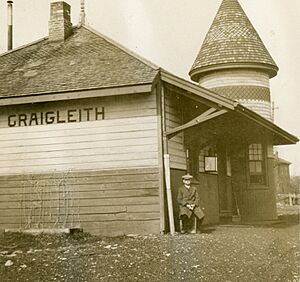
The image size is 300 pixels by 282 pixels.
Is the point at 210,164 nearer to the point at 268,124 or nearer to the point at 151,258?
the point at 268,124

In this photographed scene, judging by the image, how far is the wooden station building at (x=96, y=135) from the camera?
12.7 metres

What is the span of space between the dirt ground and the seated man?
944mm

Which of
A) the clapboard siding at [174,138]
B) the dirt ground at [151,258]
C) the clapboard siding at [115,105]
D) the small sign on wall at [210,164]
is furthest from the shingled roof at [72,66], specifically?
the small sign on wall at [210,164]

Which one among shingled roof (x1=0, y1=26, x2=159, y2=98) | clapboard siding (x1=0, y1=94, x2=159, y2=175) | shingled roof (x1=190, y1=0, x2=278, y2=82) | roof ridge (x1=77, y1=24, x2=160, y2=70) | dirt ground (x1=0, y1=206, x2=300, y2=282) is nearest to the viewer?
dirt ground (x1=0, y1=206, x2=300, y2=282)

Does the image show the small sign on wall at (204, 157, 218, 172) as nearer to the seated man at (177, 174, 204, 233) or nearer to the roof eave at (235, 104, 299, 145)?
the roof eave at (235, 104, 299, 145)

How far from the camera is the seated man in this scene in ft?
41.5

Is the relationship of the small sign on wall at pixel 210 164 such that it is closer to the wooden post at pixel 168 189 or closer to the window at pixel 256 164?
the window at pixel 256 164

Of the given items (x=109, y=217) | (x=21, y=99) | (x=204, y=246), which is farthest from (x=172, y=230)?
(x=21, y=99)

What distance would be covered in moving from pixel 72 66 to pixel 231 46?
804 cm

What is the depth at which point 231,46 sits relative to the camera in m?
20.2

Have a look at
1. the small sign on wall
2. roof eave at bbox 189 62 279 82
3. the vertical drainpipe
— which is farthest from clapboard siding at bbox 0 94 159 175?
the vertical drainpipe

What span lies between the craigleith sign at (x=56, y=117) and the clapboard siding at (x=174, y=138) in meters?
1.73

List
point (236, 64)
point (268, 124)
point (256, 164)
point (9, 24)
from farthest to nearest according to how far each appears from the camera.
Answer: point (9, 24) < point (236, 64) < point (256, 164) < point (268, 124)

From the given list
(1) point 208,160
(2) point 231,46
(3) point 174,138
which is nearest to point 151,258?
(3) point 174,138
